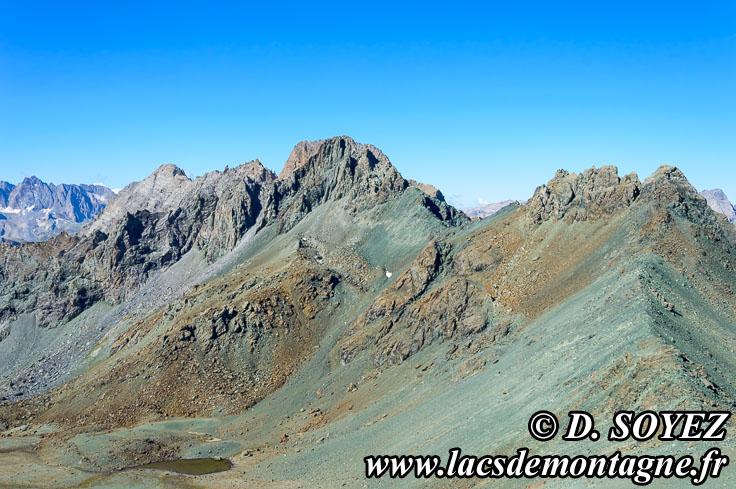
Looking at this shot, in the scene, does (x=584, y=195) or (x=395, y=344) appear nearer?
(x=395, y=344)

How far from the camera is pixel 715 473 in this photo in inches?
1496

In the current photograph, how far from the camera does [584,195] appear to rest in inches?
4163

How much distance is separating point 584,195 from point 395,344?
45470 mm

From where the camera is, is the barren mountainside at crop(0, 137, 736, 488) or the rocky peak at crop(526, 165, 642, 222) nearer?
the barren mountainside at crop(0, 137, 736, 488)

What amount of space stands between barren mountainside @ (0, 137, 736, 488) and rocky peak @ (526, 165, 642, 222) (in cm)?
42

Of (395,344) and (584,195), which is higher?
(584,195)

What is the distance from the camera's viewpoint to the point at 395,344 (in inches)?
4090

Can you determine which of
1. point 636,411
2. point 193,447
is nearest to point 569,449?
point 636,411

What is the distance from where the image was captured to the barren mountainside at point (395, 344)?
2489 inches

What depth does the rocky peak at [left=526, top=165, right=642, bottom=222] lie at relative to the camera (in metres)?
101

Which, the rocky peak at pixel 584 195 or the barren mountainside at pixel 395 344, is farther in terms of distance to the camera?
the rocky peak at pixel 584 195

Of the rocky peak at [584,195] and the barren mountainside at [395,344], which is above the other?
the rocky peak at [584,195]

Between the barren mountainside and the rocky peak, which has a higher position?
the rocky peak

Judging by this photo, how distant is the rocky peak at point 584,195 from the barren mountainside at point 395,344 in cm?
42
